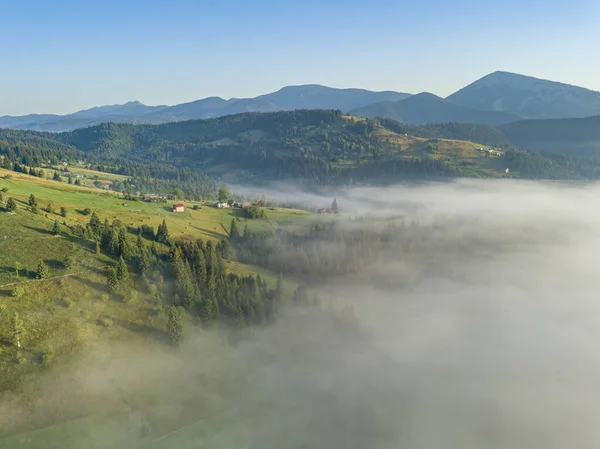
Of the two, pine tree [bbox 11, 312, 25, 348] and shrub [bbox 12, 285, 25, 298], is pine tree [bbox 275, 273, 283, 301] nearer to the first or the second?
shrub [bbox 12, 285, 25, 298]

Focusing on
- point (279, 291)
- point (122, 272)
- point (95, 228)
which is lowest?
point (279, 291)

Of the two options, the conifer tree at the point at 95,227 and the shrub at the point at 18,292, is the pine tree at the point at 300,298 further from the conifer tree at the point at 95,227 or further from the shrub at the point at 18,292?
the shrub at the point at 18,292

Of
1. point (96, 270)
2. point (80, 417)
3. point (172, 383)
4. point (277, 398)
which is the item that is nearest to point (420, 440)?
point (277, 398)

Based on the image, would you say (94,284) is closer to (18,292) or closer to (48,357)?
(18,292)

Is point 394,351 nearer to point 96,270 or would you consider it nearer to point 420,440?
point 420,440

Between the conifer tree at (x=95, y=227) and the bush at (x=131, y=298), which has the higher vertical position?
the conifer tree at (x=95, y=227)

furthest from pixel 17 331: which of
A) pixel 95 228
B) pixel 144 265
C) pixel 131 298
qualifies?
pixel 95 228

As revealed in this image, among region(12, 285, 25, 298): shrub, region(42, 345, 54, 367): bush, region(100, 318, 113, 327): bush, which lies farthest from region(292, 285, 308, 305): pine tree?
region(12, 285, 25, 298): shrub

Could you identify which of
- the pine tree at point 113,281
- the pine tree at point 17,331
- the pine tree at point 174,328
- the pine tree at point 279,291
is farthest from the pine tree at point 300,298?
the pine tree at point 17,331
